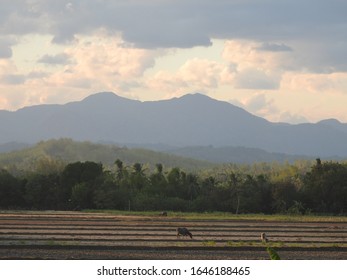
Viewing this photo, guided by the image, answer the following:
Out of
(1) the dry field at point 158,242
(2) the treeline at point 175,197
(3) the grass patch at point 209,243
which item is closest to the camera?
(1) the dry field at point 158,242

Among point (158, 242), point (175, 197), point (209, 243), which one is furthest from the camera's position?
point (175, 197)

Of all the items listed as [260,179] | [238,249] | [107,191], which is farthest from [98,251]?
[260,179]

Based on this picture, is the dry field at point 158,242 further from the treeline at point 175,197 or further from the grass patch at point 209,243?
the treeline at point 175,197

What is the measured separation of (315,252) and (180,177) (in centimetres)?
7238

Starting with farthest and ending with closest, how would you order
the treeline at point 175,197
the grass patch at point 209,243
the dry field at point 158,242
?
the treeline at point 175,197
the grass patch at point 209,243
the dry field at point 158,242

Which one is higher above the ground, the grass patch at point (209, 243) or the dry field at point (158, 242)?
the grass patch at point (209, 243)

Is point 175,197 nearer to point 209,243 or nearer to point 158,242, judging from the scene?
point 158,242

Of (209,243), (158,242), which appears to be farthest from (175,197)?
(209,243)

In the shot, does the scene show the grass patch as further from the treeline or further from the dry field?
the treeline

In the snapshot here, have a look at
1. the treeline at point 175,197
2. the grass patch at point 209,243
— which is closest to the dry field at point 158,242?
the grass patch at point 209,243

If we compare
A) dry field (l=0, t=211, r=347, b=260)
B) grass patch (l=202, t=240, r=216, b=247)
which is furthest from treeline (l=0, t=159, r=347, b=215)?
grass patch (l=202, t=240, r=216, b=247)

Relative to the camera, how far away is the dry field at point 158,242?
103 feet

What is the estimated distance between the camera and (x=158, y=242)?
1444 inches

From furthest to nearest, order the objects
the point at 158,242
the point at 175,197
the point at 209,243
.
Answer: the point at 175,197 < the point at 158,242 < the point at 209,243
